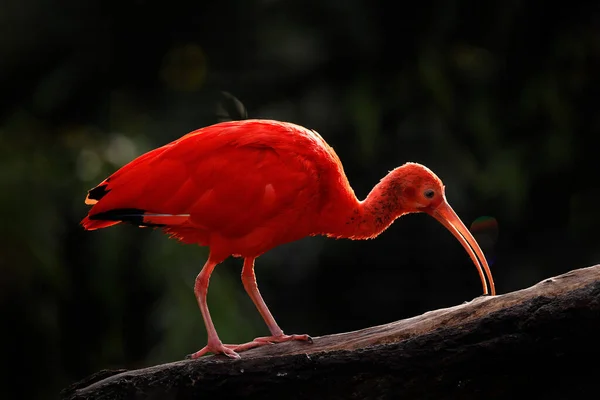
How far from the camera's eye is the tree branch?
265 cm

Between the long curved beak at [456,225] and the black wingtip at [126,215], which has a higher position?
the black wingtip at [126,215]

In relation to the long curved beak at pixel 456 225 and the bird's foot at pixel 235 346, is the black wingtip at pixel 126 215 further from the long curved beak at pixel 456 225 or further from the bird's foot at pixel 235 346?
the long curved beak at pixel 456 225

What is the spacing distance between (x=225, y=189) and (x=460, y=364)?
40.7 inches

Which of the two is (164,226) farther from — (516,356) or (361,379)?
(516,356)


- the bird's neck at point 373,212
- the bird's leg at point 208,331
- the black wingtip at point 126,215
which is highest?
the black wingtip at point 126,215

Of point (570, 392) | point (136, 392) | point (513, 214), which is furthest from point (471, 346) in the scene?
point (513, 214)

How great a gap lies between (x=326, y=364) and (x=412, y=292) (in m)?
2.91

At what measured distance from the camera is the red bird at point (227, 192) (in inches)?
126

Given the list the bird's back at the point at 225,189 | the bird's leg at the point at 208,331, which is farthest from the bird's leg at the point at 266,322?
the bird's back at the point at 225,189

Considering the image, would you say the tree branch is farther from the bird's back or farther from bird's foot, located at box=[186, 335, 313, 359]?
the bird's back

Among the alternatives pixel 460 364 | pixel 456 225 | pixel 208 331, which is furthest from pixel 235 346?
pixel 456 225

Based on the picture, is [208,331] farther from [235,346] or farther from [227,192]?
[227,192]

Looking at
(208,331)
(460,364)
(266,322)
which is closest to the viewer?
(460,364)

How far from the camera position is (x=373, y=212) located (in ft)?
11.7
